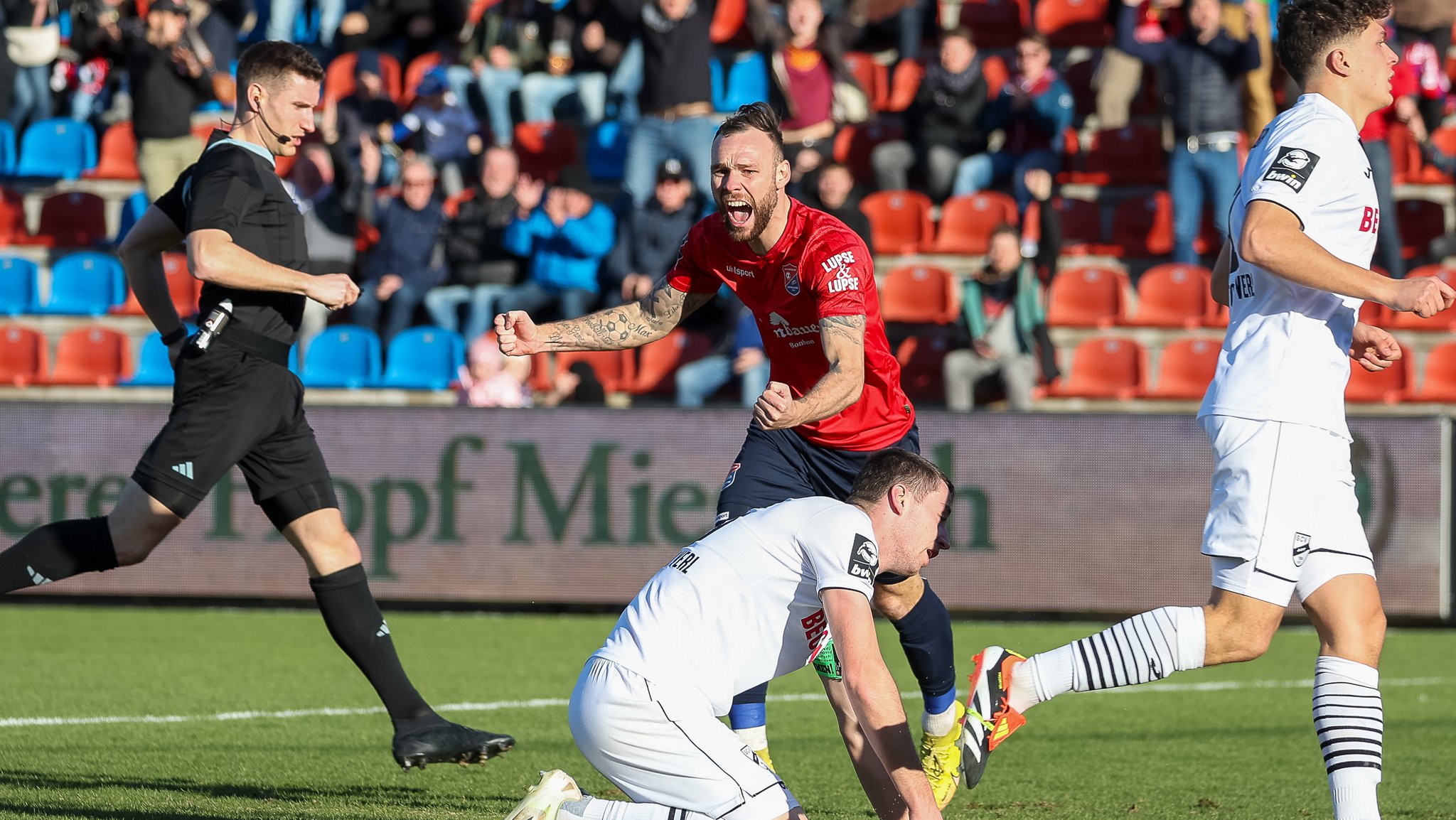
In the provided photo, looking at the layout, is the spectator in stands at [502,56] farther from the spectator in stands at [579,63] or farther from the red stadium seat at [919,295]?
the red stadium seat at [919,295]

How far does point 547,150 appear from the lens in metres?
16.5

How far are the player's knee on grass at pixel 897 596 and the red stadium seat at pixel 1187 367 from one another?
8.76 meters

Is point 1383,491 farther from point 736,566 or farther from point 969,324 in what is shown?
point 736,566

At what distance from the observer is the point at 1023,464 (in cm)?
1108

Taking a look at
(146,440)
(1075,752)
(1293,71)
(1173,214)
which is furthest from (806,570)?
(1173,214)

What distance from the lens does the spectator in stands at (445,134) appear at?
15.9m

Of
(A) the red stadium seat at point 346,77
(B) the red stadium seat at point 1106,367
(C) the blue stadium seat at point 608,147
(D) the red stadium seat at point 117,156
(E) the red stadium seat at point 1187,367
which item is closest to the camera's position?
(E) the red stadium seat at point 1187,367

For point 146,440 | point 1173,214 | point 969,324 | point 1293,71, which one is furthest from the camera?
point 1173,214

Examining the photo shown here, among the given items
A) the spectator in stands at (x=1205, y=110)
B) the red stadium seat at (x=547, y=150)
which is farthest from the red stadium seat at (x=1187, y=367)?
the red stadium seat at (x=547, y=150)

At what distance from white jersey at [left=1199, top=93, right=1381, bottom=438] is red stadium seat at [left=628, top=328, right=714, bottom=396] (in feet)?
31.5

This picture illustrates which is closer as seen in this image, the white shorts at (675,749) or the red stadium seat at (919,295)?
the white shorts at (675,749)

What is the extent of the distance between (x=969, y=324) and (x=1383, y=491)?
3.63 metres

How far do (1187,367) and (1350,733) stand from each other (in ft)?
31.9

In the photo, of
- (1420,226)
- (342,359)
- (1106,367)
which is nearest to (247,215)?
(342,359)
